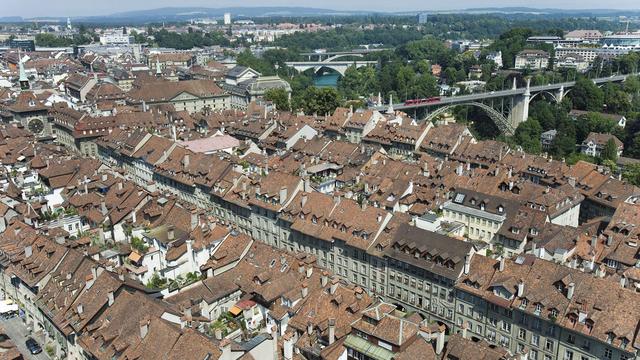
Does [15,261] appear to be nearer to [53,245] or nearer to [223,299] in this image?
[53,245]

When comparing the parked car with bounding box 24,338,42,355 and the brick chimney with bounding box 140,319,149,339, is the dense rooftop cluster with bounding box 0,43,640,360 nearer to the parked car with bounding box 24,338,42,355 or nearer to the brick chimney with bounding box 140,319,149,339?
the brick chimney with bounding box 140,319,149,339

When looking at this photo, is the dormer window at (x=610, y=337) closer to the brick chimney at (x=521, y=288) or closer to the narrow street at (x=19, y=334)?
the brick chimney at (x=521, y=288)

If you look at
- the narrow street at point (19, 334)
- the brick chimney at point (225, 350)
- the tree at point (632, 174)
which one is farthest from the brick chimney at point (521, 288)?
the tree at point (632, 174)

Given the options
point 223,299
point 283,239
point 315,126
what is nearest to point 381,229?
point 283,239

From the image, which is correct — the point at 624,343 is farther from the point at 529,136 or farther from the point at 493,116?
the point at 493,116

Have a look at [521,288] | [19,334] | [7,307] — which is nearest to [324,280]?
[521,288]

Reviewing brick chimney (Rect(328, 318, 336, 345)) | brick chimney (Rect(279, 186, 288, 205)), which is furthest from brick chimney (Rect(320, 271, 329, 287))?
brick chimney (Rect(279, 186, 288, 205))
